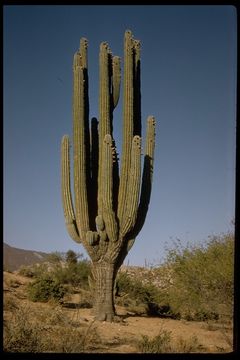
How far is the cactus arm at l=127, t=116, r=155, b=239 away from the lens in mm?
13328

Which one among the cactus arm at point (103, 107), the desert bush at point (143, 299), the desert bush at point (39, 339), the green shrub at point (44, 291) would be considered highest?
the cactus arm at point (103, 107)

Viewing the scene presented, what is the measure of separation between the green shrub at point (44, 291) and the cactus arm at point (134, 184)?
644 centimetres

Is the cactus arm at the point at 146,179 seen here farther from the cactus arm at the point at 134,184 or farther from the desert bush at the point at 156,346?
the desert bush at the point at 156,346

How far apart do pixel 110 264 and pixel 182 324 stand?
136 inches

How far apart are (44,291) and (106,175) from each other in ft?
24.0

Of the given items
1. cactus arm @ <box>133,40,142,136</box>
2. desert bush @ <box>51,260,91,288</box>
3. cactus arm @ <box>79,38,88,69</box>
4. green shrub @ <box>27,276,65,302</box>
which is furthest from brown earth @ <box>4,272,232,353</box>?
cactus arm @ <box>79,38,88,69</box>

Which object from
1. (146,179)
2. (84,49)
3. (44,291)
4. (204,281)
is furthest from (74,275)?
(84,49)

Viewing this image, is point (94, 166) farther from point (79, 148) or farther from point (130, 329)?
point (130, 329)

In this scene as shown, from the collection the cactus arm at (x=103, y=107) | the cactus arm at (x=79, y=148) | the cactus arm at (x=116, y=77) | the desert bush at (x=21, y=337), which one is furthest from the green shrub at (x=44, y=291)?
the desert bush at (x=21, y=337)

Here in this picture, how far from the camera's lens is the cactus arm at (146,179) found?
43.7 ft

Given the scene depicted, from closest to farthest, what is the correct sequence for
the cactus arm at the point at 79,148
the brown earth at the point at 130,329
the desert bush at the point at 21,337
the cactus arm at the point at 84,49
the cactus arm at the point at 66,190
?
the desert bush at the point at 21,337, the brown earth at the point at 130,329, the cactus arm at the point at 79,148, the cactus arm at the point at 66,190, the cactus arm at the point at 84,49

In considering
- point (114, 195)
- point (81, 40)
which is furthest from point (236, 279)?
point (81, 40)
